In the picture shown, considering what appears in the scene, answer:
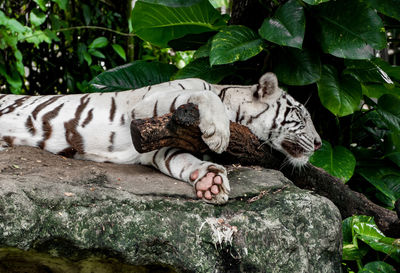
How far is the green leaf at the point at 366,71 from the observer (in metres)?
3.14

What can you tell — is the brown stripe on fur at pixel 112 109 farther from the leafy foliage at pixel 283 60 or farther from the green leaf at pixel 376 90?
the green leaf at pixel 376 90

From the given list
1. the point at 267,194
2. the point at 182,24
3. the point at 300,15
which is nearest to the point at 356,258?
the point at 267,194

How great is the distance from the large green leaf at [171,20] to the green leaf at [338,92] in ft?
3.05

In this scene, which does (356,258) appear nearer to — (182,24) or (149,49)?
(182,24)

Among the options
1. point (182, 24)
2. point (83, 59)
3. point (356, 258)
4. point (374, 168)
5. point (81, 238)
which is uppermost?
point (182, 24)

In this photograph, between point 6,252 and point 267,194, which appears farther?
point 267,194

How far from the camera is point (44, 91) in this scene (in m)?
4.21

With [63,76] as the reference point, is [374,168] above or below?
below

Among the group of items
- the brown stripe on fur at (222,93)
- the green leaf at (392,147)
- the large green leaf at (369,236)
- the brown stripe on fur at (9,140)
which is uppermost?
the brown stripe on fur at (222,93)

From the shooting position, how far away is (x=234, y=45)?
2836mm

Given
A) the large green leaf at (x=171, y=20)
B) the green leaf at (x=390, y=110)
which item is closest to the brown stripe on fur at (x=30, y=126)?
the large green leaf at (x=171, y=20)

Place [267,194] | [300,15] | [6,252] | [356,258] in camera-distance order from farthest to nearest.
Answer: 1. [300,15]
2. [356,258]
3. [267,194]
4. [6,252]

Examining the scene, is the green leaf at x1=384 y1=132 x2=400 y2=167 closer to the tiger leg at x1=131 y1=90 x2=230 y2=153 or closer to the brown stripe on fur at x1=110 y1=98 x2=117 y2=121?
the tiger leg at x1=131 y1=90 x2=230 y2=153

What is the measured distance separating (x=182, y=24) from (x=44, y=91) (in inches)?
66.6
